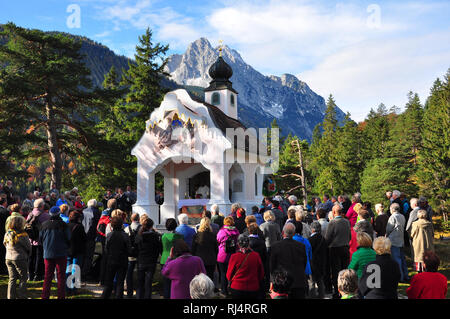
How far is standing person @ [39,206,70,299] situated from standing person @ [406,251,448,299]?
594cm

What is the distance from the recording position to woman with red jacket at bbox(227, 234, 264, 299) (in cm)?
550

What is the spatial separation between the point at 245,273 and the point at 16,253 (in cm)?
434

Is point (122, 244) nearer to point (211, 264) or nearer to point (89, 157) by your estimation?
point (211, 264)

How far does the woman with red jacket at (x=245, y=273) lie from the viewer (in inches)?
216

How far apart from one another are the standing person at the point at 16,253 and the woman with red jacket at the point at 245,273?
13.3ft

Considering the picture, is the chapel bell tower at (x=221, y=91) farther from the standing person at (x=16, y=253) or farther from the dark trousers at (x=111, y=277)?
the standing person at (x=16, y=253)

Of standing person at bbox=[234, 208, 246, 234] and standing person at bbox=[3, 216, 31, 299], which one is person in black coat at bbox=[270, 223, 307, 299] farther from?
standing person at bbox=[3, 216, 31, 299]

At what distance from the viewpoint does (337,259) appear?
→ 8.01m

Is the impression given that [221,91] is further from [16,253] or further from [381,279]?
[381,279]

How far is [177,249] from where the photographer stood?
5539 mm

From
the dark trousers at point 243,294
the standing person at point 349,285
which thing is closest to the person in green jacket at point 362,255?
the standing person at point 349,285

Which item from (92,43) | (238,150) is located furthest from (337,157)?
(92,43)

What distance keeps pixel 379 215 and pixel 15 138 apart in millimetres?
17041

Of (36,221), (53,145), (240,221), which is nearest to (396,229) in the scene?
(240,221)
